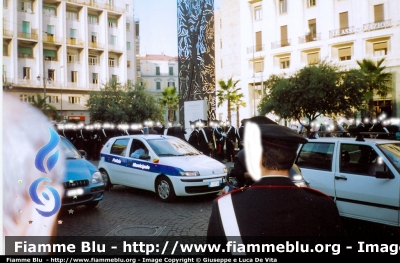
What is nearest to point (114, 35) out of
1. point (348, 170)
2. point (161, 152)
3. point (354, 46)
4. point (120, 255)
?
point (161, 152)

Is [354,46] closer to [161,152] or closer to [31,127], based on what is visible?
[161,152]

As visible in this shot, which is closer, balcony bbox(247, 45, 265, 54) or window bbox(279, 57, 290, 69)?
balcony bbox(247, 45, 265, 54)

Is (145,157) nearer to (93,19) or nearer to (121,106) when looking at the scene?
(93,19)

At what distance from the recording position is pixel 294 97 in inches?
663

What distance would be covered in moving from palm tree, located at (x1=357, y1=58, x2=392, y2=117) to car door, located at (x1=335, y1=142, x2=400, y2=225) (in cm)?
1216

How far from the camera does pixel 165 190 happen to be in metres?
7.63

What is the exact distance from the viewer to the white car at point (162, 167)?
743cm

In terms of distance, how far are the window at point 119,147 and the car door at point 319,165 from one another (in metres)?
4.38

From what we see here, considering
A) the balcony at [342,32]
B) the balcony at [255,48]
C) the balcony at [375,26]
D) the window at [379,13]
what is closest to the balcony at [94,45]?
the balcony at [255,48]

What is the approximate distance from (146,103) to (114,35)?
36.2 feet

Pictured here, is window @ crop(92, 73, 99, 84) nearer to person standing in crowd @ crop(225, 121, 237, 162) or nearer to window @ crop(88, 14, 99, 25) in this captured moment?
window @ crop(88, 14, 99, 25)

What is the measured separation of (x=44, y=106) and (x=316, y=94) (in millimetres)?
13103

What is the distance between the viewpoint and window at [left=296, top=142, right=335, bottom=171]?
5633 millimetres

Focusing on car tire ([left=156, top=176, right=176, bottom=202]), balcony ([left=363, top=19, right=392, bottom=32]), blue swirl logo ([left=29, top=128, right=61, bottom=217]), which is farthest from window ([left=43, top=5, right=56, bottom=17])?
balcony ([left=363, top=19, right=392, bottom=32])
